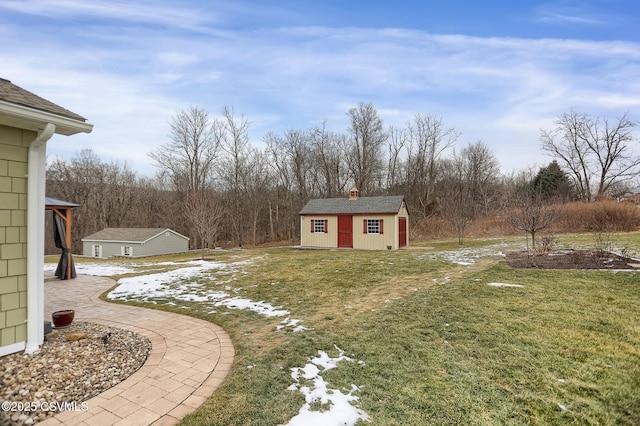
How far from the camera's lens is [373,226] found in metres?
16.4

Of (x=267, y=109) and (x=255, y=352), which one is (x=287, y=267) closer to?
(x=255, y=352)

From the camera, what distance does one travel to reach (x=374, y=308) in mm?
5207

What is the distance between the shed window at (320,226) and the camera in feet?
58.1

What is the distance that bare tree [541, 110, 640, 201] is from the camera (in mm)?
24375

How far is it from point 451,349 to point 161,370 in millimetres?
3159

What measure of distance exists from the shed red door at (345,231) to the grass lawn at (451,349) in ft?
33.1

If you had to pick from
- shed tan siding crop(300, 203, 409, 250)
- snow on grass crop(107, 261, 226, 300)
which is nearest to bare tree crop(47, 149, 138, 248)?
shed tan siding crop(300, 203, 409, 250)

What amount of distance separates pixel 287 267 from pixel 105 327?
19.3 ft

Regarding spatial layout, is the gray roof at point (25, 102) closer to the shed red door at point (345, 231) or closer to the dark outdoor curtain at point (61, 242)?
the dark outdoor curtain at point (61, 242)

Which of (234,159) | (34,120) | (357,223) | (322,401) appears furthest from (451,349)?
(234,159)

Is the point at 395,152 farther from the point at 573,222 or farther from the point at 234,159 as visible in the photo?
the point at 234,159

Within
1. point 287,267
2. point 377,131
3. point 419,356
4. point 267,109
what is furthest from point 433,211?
point 419,356

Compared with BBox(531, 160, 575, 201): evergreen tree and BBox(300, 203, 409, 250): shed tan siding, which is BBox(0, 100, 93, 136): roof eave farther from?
BBox(531, 160, 575, 201): evergreen tree

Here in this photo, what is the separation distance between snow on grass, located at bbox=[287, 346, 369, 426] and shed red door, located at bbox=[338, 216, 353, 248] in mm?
13857
